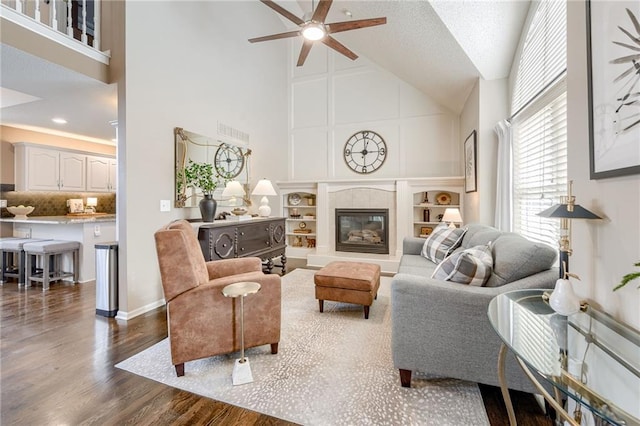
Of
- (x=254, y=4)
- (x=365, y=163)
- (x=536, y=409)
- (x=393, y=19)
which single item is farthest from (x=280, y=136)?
(x=536, y=409)

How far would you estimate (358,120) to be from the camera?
5.88m

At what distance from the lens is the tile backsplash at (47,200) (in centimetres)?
502

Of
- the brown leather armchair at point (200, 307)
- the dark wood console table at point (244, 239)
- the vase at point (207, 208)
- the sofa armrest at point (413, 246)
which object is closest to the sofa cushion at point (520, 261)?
the brown leather armchair at point (200, 307)

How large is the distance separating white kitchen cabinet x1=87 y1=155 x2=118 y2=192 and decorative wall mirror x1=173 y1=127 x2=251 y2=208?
3.81 meters

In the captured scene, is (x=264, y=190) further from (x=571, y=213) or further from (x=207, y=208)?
(x=571, y=213)

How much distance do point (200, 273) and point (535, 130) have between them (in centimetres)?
316

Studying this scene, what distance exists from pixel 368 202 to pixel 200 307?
13.2ft

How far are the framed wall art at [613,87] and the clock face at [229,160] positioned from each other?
3.91 m

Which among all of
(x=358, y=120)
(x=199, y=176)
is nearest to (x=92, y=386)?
(x=199, y=176)

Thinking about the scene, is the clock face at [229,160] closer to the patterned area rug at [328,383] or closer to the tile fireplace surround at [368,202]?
the tile fireplace surround at [368,202]

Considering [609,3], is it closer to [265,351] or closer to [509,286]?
[509,286]

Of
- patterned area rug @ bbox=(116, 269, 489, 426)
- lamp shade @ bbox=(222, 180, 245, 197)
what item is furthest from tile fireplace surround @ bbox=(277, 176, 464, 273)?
patterned area rug @ bbox=(116, 269, 489, 426)

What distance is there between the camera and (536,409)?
62.6 inches

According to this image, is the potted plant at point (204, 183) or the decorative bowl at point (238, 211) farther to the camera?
the decorative bowl at point (238, 211)
